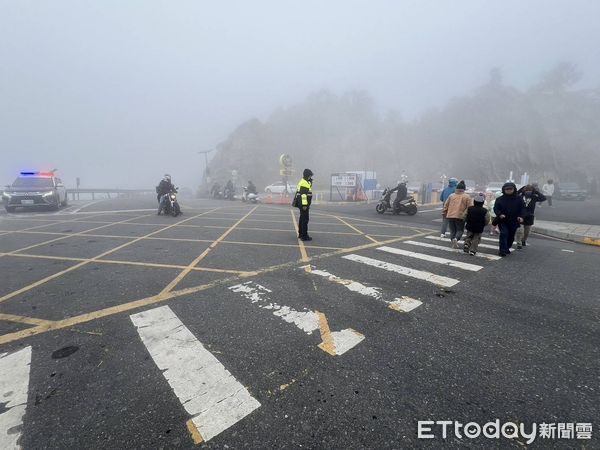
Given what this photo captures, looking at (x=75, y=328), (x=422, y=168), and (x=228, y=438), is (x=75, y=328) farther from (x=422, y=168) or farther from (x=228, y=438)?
(x=422, y=168)

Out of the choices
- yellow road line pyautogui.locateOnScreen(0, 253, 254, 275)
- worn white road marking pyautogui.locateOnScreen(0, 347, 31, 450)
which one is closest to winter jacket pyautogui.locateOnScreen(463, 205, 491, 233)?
yellow road line pyautogui.locateOnScreen(0, 253, 254, 275)

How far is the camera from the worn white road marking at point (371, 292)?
165 inches

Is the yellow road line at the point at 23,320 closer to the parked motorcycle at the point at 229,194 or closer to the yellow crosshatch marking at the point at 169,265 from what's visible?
the yellow crosshatch marking at the point at 169,265

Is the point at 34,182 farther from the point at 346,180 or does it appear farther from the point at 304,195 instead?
the point at 346,180

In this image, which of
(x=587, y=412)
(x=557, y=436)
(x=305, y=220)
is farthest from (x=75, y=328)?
(x=305, y=220)

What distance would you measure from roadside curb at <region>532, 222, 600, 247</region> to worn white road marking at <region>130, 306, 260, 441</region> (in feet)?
36.1

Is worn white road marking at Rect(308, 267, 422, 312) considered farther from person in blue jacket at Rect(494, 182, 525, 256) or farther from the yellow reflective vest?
person in blue jacket at Rect(494, 182, 525, 256)

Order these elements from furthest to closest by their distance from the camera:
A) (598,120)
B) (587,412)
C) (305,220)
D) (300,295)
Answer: (598,120) → (305,220) → (300,295) → (587,412)

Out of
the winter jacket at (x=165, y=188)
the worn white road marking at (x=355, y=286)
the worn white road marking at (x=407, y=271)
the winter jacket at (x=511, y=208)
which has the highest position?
the winter jacket at (x=165, y=188)

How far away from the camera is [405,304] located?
4.25 metres

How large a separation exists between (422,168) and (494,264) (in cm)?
5940

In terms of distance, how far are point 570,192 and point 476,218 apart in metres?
29.0

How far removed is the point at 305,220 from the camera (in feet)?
28.1

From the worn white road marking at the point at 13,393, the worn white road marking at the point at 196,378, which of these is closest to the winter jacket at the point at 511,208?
the worn white road marking at the point at 196,378
